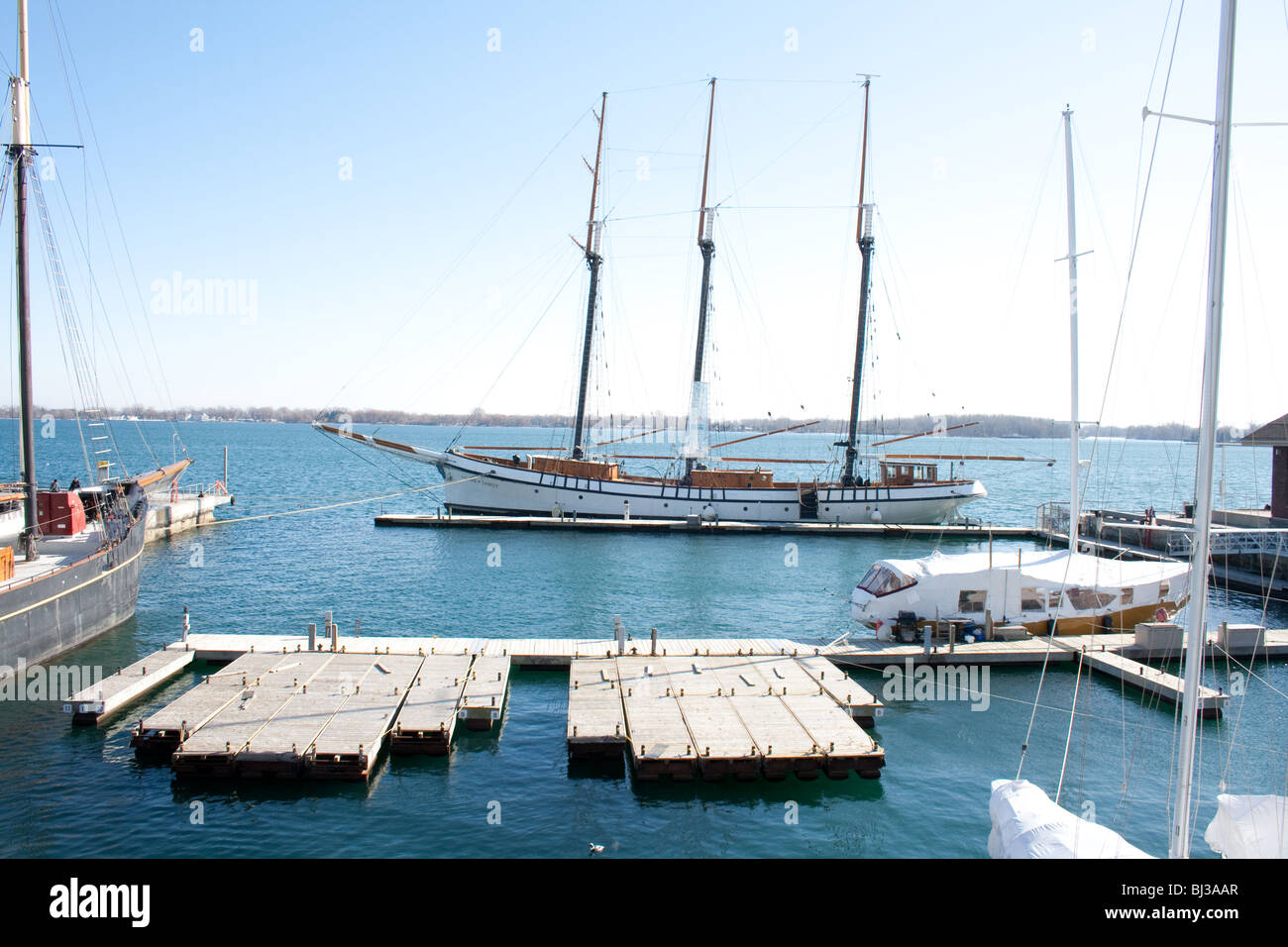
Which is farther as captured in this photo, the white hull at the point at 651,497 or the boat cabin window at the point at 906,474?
the boat cabin window at the point at 906,474

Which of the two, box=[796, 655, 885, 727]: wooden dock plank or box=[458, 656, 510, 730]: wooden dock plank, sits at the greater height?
box=[796, 655, 885, 727]: wooden dock plank

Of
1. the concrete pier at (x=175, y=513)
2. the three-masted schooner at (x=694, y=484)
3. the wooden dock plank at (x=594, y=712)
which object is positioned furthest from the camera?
the three-masted schooner at (x=694, y=484)

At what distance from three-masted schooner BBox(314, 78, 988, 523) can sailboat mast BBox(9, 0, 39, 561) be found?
28.9 meters

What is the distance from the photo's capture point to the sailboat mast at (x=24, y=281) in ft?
84.1

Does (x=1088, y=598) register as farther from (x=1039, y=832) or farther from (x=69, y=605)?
(x=69, y=605)

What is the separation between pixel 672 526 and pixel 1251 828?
4395cm

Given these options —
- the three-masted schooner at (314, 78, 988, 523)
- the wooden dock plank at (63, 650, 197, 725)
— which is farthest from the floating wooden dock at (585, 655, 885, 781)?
the three-masted schooner at (314, 78, 988, 523)

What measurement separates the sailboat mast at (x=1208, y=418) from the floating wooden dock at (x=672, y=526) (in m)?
43.4

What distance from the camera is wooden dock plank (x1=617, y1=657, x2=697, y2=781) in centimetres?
1647

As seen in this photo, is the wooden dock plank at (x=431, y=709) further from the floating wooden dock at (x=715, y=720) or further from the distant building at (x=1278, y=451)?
the distant building at (x=1278, y=451)

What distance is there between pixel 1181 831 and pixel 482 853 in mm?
10163

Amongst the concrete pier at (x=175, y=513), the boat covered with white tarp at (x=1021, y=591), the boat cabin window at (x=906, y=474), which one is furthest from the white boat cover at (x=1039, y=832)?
the boat cabin window at (x=906, y=474)

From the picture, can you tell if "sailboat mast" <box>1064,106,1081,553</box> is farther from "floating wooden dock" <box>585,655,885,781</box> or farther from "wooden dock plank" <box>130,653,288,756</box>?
"wooden dock plank" <box>130,653,288,756</box>
